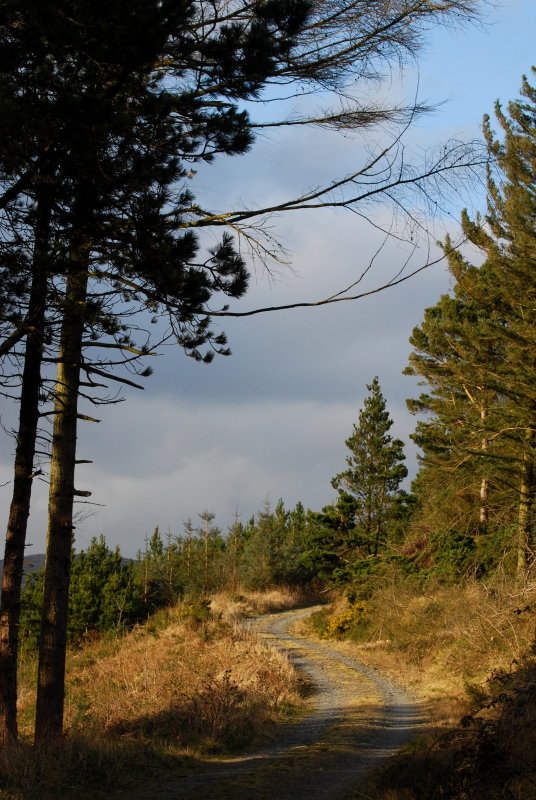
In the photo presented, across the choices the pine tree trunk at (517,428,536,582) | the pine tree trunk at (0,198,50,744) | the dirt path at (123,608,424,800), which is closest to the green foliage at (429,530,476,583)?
the pine tree trunk at (517,428,536,582)

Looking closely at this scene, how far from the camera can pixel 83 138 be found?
7.09 metres

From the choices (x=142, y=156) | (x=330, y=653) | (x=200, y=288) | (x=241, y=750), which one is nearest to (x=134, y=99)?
(x=142, y=156)

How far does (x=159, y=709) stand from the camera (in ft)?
35.1

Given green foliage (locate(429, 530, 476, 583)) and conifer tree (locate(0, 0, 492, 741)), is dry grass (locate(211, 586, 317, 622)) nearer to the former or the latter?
green foliage (locate(429, 530, 476, 583))

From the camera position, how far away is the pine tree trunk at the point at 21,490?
8023 mm

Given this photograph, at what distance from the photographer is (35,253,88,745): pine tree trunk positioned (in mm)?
8438

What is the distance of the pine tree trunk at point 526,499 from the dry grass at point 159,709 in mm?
7684

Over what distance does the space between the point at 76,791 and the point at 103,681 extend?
31.8 ft

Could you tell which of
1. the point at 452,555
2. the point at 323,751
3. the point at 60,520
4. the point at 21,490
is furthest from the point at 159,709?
the point at 452,555

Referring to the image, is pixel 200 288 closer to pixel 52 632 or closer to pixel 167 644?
pixel 52 632

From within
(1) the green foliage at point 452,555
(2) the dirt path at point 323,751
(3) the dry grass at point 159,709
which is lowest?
(2) the dirt path at point 323,751

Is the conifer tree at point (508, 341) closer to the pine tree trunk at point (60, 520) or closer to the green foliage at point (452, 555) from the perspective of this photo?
the green foliage at point (452, 555)

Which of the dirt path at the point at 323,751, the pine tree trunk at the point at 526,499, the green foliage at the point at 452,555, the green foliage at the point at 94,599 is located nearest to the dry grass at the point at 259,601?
the green foliage at the point at 94,599

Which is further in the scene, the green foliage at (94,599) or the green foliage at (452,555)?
the green foliage at (94,599)
